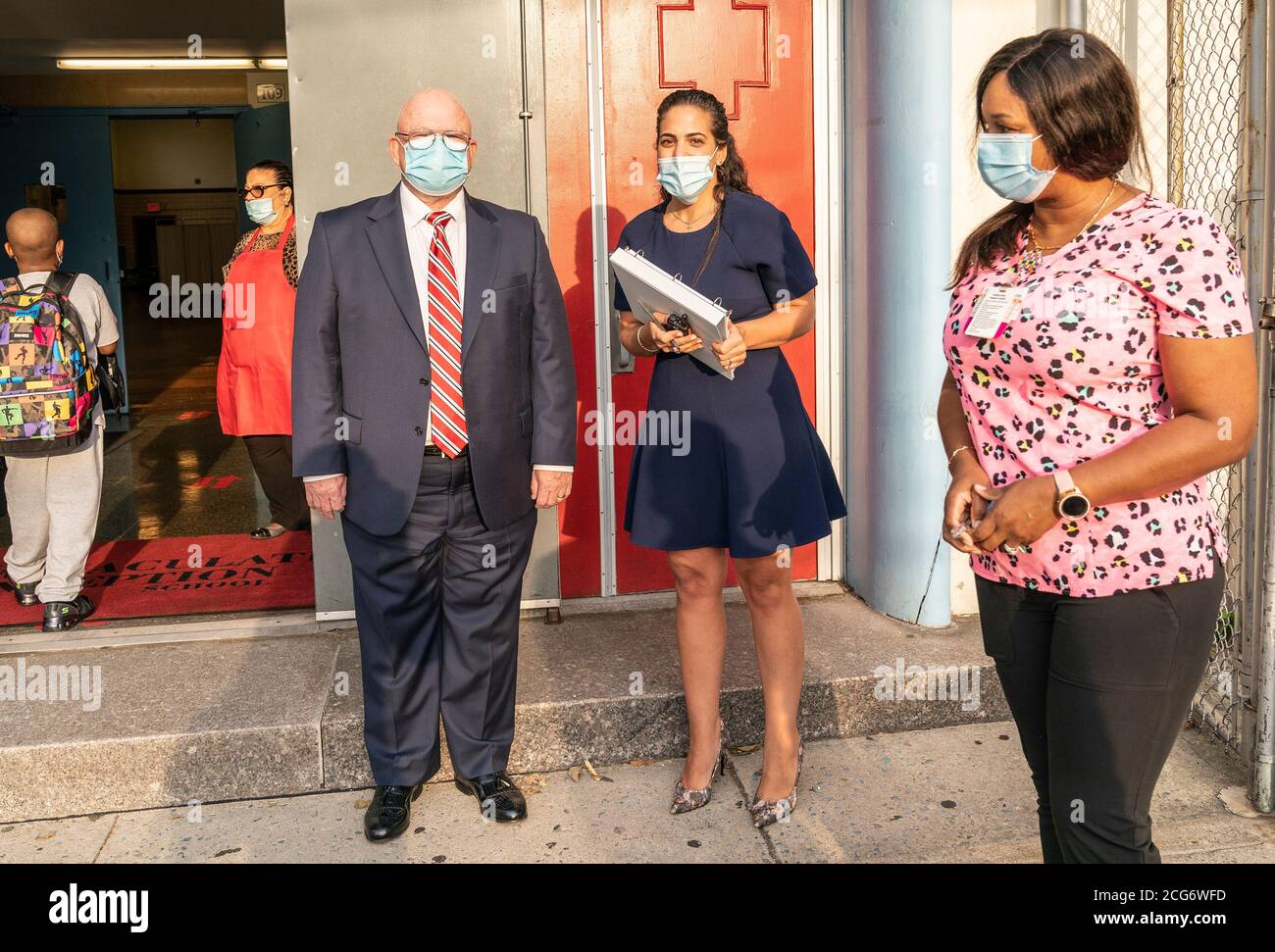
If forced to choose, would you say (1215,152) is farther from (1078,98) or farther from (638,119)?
(1078,98)

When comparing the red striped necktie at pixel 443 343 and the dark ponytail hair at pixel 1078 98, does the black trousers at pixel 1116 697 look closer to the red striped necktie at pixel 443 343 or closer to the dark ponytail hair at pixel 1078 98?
the dark ponytail hair at pixel 1078 98

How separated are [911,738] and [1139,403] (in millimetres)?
2255

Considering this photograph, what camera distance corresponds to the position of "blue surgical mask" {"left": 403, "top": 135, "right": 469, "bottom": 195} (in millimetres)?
3051

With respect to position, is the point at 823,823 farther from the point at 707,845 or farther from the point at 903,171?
the point at 903,171

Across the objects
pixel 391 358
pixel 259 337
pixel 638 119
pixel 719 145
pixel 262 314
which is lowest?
pixel 391 358

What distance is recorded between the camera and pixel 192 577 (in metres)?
5.38

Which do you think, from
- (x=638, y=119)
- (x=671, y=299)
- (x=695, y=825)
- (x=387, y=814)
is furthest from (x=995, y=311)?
(x=638, y=119)

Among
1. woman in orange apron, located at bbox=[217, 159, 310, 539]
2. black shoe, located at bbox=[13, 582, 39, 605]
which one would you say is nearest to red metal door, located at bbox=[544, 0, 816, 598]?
woman in orange apron, located at bbox=[217, 159, 310, 539]

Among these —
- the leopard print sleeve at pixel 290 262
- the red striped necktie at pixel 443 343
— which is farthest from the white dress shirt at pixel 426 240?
the leopard print sleeve at pixel 290 262

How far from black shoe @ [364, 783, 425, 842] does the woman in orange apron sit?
2.57 metres

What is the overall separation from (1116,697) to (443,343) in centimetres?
193

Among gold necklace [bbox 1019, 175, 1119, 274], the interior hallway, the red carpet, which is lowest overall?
the red carpet

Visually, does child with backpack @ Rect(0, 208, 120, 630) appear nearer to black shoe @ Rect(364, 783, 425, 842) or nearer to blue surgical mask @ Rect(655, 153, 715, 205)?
black shoe @ Rect(364, 783, 425, 842)

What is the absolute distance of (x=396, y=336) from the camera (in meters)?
3.10
